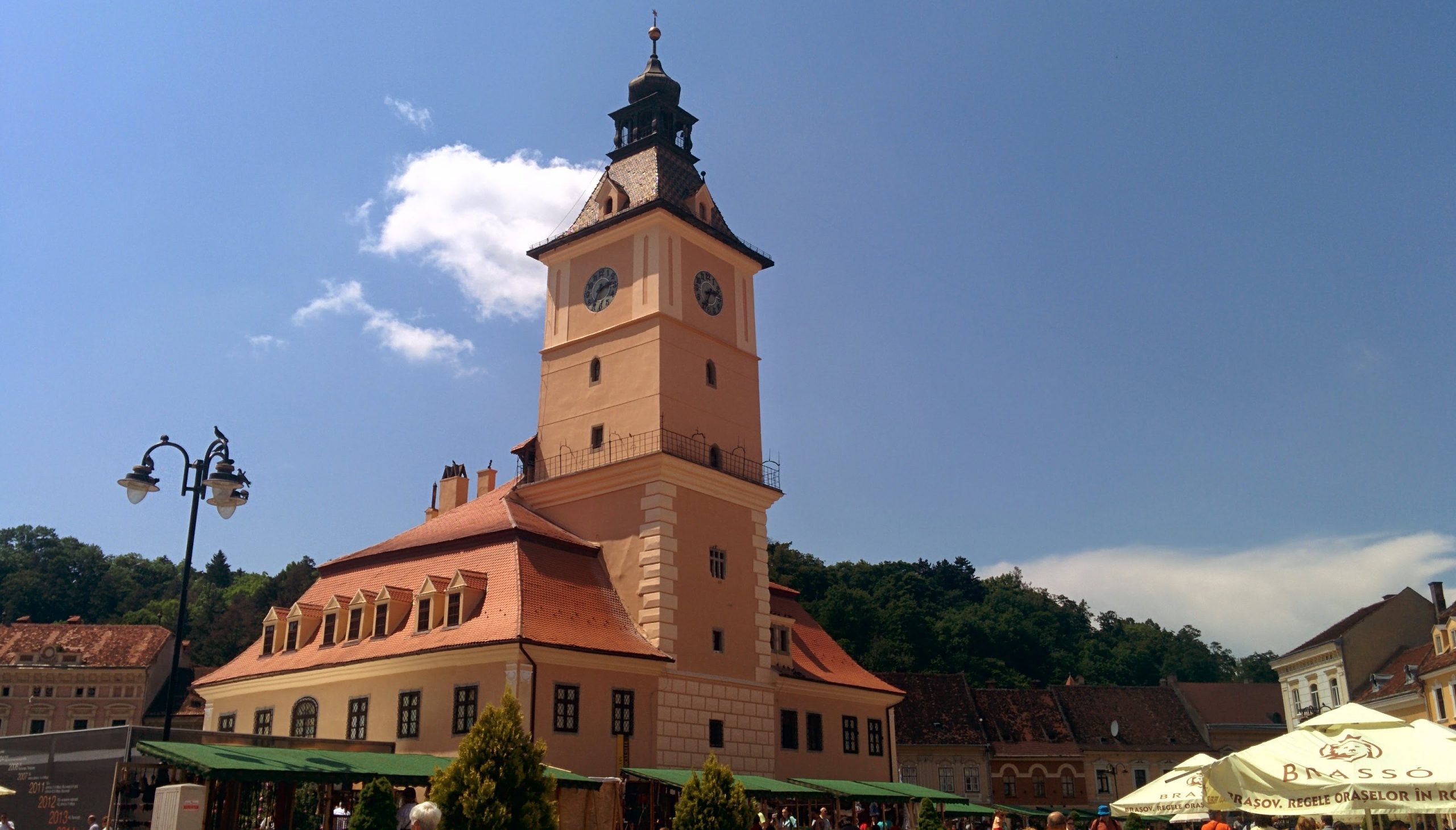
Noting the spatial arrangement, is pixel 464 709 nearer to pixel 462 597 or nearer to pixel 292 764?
pixel 462 597

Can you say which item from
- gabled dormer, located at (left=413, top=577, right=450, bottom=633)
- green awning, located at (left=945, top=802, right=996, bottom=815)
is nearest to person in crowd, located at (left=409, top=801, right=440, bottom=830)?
gabled dormer, located at (left=413, top=577, right=450, bottom=633)

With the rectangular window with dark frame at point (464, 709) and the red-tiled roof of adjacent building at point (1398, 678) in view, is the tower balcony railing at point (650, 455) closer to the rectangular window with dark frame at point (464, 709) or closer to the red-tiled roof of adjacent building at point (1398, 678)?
the rectangular window with dark frame at point (464, 709)

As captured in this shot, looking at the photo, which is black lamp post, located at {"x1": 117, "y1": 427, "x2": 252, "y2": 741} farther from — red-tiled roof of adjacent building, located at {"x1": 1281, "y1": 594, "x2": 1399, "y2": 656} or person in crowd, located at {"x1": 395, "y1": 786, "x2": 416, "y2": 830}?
red-tiled roof of adjacent building, located at {"x1": 1281, "y1": 594, "x2": 1399, "y2": 656}

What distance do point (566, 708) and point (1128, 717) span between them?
48.3 metres

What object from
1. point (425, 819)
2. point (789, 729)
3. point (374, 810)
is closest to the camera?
point (425, 819)

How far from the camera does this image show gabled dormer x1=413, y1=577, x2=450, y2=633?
31594 millimetres

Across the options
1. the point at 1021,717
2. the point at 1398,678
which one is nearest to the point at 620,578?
the point at 1398,678

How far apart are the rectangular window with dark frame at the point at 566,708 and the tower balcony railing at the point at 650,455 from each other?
746cm

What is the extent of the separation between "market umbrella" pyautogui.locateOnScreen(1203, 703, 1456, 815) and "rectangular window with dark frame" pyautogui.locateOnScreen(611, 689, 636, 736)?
18585 mm

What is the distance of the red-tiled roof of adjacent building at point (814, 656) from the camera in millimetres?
39219

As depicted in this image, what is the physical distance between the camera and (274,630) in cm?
3581

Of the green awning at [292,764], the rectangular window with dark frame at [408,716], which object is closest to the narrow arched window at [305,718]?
the rectangular window with dark frame at [408,716]

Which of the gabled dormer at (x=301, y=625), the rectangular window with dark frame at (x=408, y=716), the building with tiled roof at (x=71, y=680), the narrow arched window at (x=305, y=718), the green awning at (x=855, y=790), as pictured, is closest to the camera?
the rectangular window with dark frame at (x=408, y=716)

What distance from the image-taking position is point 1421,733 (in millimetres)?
14492
